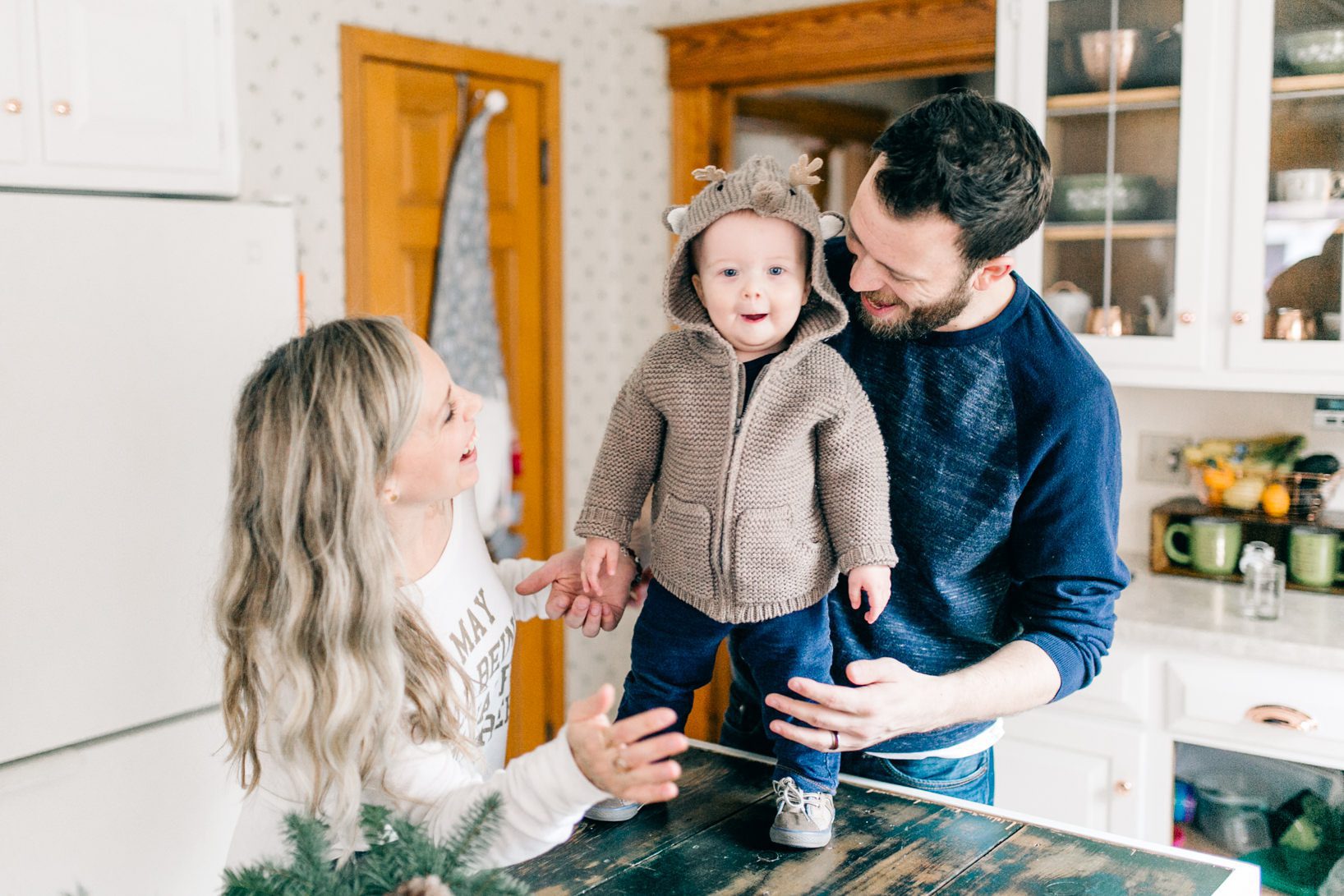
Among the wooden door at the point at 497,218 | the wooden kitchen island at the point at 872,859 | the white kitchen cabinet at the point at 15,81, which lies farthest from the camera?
the wooden door at the point at 497,218

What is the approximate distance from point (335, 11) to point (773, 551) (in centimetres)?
195

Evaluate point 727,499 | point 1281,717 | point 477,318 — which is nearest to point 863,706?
point 727,499

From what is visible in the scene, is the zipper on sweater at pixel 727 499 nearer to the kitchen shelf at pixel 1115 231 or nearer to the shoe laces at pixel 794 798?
the shoe laces at pixel 794 798

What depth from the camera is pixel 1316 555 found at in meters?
2.64

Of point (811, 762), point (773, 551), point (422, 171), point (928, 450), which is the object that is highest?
→ point (422, 171)

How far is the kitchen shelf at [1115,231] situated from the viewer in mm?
2639

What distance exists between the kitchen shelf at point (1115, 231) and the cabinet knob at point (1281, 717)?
986 mm

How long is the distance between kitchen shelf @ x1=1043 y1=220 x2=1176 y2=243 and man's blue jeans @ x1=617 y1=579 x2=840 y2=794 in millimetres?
1534

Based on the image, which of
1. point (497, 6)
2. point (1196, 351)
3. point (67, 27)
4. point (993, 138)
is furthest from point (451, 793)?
point (497, 6)

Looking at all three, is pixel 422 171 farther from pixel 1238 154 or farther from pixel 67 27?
pixel 1238 154

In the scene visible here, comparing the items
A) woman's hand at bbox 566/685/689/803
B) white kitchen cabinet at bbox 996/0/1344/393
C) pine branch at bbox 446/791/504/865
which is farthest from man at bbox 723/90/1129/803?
white kitchen cabinet at bbox 996/0/1344/393

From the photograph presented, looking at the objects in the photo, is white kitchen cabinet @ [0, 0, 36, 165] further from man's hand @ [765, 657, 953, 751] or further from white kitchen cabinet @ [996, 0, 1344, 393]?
white kitchen cabinet @ [996, 0, 1344, 393]

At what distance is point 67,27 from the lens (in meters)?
1.81

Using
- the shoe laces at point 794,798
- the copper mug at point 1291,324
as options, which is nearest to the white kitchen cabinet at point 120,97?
the shoe laces at point 794,798
